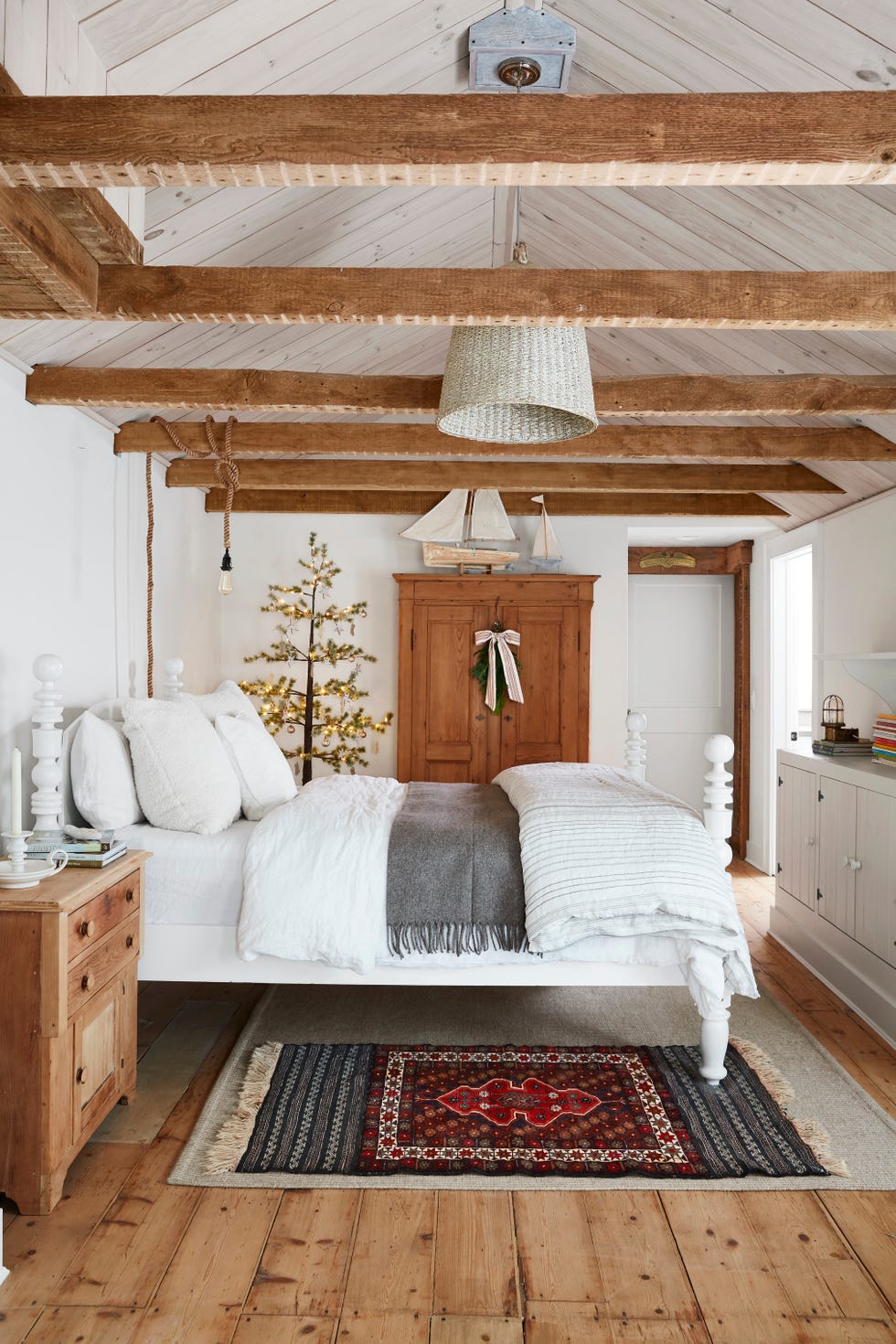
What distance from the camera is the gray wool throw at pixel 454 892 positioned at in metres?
2.87

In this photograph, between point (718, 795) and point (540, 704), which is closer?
point (718, 795)

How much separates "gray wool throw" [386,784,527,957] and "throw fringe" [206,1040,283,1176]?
1.84 ft


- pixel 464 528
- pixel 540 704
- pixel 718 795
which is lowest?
pixel 718 795

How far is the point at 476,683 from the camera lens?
18.6 ft

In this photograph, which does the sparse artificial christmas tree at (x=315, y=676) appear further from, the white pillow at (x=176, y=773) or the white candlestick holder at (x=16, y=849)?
the white candlestick holder at (x=16, y=849)

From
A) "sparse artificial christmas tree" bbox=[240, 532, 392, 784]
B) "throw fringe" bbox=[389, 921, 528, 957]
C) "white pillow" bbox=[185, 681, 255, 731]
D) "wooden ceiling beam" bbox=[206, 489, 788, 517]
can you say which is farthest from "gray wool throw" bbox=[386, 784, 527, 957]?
"wooden ceiling beam" bbox=[206, 489, 788, 517]

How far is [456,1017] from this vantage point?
3.42 metres

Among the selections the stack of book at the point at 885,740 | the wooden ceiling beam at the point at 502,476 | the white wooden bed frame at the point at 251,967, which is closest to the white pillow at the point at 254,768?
the white wooden bed frame at the point at 251,967

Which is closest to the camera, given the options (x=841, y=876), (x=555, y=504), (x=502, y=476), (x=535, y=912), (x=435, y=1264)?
(x=435, y=1264)

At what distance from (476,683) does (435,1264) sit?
12.5ft

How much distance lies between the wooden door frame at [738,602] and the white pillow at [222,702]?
362 centimetres

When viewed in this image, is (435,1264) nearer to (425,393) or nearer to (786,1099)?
(786,1099)

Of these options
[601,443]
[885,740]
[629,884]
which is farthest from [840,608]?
[629,884]

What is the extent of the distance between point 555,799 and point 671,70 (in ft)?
7.02
